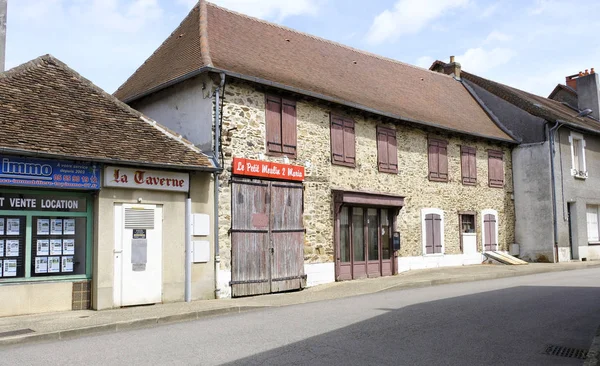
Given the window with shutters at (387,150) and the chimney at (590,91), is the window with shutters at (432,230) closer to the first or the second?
the window with shutters at (387,150)

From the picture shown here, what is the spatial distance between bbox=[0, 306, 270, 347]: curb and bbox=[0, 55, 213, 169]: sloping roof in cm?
306

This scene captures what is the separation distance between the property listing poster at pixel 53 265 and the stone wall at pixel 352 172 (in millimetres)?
3427

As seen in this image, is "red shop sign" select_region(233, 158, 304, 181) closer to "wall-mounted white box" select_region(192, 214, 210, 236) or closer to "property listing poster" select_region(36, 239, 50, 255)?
"wall-mounted white box" select_region(192, 214, 210, 236)

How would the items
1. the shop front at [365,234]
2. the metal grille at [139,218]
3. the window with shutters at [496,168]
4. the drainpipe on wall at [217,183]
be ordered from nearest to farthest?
the metal grille at [139,218], the drainpipe on wall at [217,183], the shop front at [365,234], the window with shutters at [496,168]

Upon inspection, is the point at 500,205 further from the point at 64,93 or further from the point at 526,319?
the point at 64,93

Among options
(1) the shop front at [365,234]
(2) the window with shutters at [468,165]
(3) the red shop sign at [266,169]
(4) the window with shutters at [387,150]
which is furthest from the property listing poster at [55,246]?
(2) the window with shutters at [468,165]

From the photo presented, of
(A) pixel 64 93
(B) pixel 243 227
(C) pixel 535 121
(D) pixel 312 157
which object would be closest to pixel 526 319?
(B) pixel 243 227

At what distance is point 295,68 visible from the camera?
51.6 feet

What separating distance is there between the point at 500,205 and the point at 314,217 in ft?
33.4

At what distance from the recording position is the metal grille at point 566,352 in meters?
6.21

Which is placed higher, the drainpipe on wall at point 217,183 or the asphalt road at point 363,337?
the drainpipe on wall at point 217,183

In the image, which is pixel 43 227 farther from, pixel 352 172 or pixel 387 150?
pixel 387 150

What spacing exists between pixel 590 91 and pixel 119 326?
25587mm

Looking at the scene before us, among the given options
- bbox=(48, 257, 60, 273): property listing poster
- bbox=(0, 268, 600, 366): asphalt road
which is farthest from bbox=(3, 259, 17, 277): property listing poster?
bbox=(0, 268, 600, 366): asphalt road
